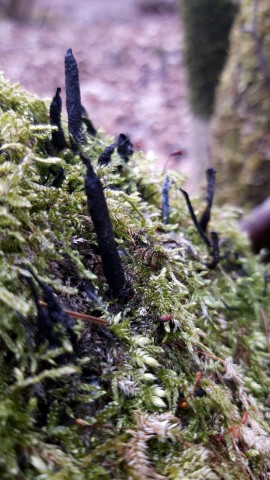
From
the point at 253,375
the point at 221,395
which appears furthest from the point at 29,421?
the point at 253,375

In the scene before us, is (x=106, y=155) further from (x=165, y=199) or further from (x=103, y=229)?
(x=103, y=229)

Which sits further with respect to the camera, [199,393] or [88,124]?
[88,124]

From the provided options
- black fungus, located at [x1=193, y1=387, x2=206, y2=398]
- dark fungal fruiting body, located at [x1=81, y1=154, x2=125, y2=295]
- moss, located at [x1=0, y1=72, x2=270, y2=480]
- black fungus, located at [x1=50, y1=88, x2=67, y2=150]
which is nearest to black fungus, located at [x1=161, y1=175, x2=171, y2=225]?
moss, located at [x1=0, y1=72, x2=270, y2=480]

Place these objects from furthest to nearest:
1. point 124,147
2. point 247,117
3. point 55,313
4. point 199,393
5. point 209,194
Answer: point 247,117 → point 209,194 → point 124,147 → point 199,393 → point 55,313

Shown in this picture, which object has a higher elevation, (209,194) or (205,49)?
(205,49)

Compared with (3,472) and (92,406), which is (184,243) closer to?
(92,406)

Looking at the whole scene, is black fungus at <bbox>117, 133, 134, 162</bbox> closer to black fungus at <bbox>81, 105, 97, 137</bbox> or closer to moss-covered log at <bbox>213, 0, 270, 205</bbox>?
black fungus at <bbox>81, 105, 97, 137</bbox>

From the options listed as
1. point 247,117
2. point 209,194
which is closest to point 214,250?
point 209,194
